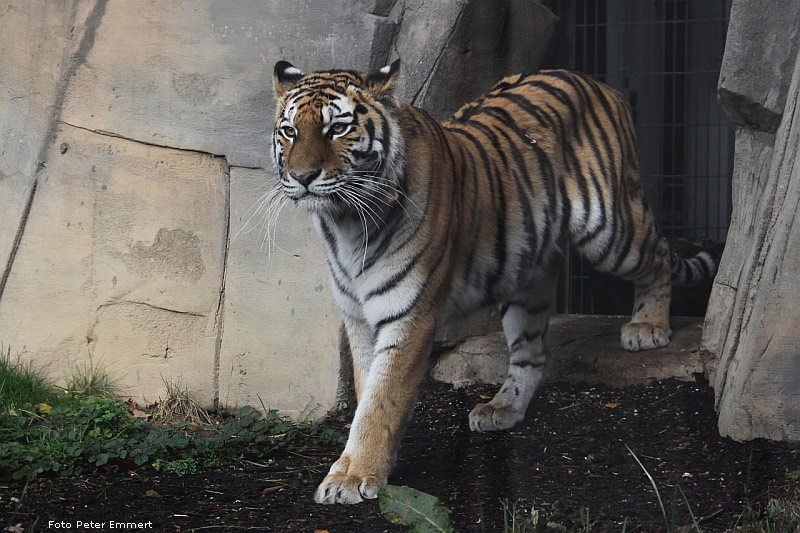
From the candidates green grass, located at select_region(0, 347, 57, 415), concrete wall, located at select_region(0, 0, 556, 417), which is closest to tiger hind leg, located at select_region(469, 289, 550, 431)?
concrete wall, located at select_region(0, 0, 556, 417)

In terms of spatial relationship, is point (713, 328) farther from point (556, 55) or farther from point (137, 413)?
point (137, 413)

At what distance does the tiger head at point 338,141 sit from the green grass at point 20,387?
169 cm

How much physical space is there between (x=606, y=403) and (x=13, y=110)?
285cm

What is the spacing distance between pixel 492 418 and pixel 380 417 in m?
0.91

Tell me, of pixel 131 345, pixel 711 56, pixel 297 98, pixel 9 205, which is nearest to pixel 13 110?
pixel 9 205

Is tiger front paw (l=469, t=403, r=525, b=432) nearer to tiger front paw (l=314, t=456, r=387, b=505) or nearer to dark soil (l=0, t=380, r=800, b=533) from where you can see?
dark soil (l=0, t=380, r=800, b=533)

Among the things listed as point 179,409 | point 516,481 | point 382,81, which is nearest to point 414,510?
point 516,481

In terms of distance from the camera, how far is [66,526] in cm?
285

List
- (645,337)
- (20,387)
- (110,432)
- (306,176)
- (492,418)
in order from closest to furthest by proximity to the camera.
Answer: (306,176), (110,432), (492,418), (20,387), (645,337)

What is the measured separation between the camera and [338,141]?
3.03 metres

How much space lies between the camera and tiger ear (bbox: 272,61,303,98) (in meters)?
3.27

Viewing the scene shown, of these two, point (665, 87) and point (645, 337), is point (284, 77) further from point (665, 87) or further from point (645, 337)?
point (665, 87)

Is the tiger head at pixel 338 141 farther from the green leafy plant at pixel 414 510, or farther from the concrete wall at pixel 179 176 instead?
the green leafy plant at pixel 414 510

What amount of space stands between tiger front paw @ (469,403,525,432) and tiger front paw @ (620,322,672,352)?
0.66 m
